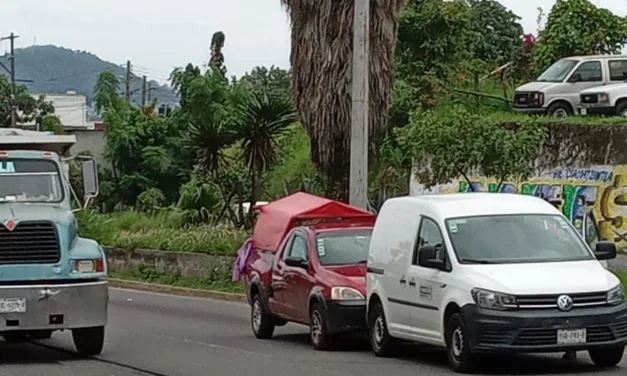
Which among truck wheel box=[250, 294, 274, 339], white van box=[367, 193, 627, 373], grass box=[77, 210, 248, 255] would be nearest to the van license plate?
white van box=[367, 193, 627, 373]

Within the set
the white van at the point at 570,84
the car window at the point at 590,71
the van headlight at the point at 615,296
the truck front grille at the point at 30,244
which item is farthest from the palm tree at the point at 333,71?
the van headlight at the point at 615,296

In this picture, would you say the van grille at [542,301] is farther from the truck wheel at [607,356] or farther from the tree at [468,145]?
the tree at [468,145]

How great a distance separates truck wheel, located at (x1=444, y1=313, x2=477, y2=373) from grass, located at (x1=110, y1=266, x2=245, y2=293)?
15.3 meters

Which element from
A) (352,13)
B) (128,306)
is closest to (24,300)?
(128,306)

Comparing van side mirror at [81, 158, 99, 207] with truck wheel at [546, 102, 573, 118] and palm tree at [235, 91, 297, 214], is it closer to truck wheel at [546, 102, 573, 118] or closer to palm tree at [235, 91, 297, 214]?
palm tree at [235, 91, 297, 214]

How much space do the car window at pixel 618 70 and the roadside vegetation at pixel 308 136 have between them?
120 inches

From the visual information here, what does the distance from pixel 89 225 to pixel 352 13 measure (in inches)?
501

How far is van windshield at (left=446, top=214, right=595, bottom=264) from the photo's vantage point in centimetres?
1455

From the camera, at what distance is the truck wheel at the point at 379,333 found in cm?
1627

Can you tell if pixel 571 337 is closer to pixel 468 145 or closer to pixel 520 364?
pixel 520 364

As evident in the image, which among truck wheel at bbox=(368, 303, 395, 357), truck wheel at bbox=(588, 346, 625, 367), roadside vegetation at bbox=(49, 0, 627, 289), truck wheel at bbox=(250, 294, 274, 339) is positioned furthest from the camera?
roadside vegetation at bbox=(49, 0, 627, 289)

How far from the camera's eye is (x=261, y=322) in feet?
65.8

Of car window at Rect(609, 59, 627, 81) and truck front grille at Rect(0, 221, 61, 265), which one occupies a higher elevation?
car window at Rect(609, 59, 627, 81)

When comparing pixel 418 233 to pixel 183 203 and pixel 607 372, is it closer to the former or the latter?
pixel 607 372
